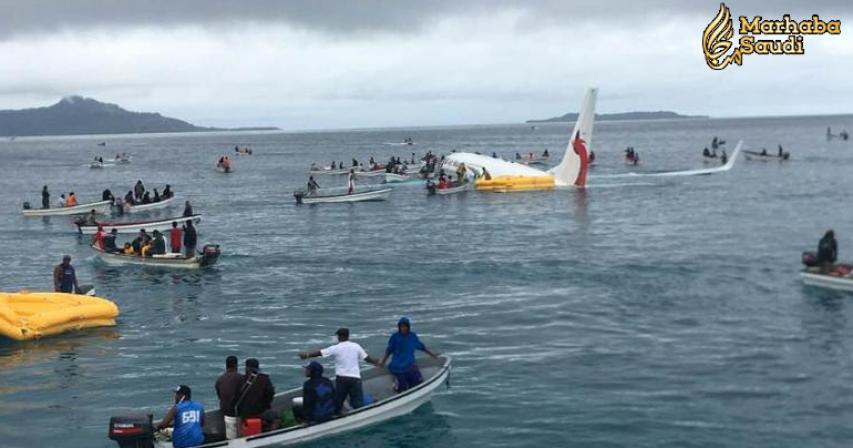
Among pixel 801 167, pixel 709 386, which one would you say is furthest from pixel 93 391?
pixel 801 167

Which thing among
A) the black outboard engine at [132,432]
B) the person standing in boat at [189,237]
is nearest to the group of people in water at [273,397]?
the black outboard engine at [132,432]

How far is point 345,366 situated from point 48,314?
543 inches

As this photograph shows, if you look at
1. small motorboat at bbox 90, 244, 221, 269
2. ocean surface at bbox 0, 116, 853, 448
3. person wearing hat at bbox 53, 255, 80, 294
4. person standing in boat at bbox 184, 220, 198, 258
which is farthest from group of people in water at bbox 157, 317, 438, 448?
person standing in boat at bbox 184, 220, 198, 258

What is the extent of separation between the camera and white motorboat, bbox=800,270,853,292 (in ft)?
97.6

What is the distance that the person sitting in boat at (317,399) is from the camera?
1691cm

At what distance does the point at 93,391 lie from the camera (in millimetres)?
21469

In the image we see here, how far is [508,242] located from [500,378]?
22.9m

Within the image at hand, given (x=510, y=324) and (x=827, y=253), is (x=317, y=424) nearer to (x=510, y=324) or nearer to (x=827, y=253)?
(x=510, y=324)

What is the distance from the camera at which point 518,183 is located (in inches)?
2803

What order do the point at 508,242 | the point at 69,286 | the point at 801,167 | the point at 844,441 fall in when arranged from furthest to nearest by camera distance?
the point at 801,167 → the point at 508,242 → the point at 69,286 → the point at 844,441

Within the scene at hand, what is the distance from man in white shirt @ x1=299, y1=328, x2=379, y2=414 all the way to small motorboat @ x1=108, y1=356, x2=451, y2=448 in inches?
13.0

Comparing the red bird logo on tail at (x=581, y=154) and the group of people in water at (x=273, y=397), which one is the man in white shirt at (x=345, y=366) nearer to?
the group of people in water at (x=273, y=397)

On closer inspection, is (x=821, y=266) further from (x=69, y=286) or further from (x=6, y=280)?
(x=6, y=280)

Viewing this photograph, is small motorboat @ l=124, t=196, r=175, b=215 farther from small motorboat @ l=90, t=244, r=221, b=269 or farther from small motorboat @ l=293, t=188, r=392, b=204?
small motorboat @ l=90, t=244, r=221, b=269
